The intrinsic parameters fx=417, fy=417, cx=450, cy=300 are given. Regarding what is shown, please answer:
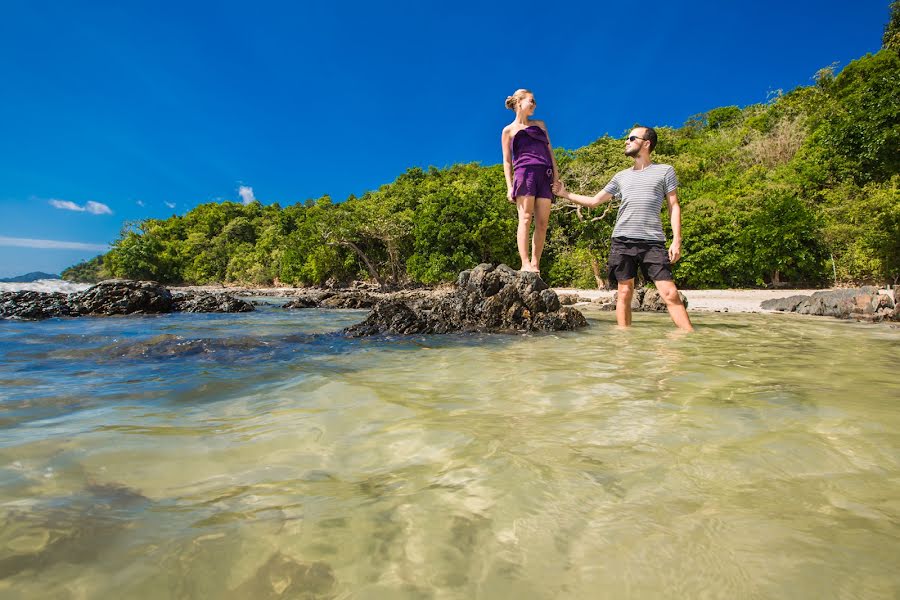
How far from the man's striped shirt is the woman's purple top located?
1.08 meters

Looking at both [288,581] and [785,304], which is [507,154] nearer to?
[288,581]

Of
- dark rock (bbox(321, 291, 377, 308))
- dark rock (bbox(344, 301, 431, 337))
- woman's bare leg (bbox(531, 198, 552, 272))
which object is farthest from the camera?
dark rock (bbox(321, 291, 377, 308))

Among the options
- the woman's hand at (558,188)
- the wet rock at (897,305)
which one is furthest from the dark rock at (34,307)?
the wet rock at (897,305)

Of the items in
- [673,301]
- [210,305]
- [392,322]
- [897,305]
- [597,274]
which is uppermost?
[597,274]

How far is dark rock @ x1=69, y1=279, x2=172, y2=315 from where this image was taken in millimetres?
10047

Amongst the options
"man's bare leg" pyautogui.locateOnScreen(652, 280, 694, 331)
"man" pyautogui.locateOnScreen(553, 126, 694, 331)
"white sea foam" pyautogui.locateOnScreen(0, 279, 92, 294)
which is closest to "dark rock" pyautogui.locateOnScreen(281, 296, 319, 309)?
"white sea foam" pyautogui.locateOnScreen(0, 279, 92, 294)

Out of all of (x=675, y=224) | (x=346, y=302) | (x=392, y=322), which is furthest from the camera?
(x=346, y=302)

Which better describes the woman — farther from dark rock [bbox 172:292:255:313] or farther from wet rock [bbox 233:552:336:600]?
dark rock [bbox 172:292:255:313]

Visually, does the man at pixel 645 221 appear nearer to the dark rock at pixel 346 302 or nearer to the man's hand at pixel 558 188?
the man's hand at pixel 558 188

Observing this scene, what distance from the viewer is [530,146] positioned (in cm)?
561

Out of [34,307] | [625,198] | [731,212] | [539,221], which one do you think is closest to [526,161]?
[539,221]

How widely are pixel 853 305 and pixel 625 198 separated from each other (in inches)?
249

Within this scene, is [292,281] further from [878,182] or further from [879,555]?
[879,555]

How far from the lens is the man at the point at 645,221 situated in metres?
4.91
